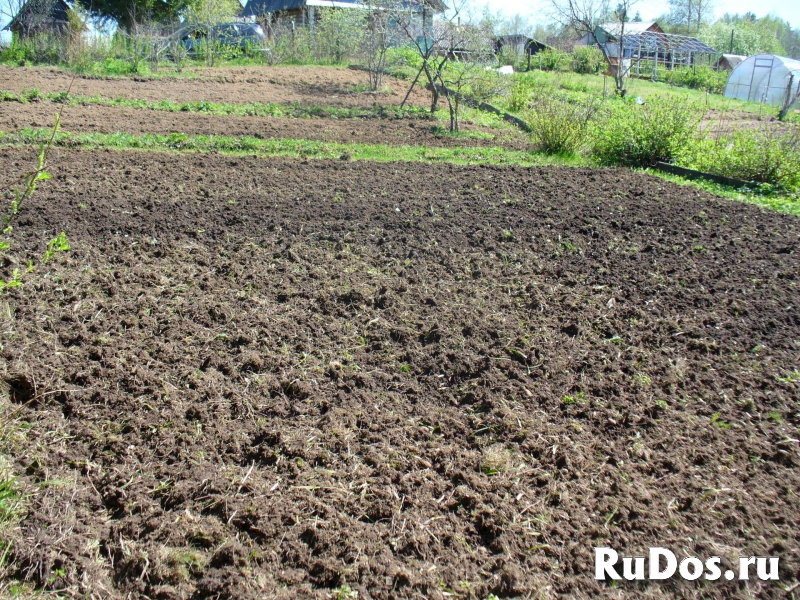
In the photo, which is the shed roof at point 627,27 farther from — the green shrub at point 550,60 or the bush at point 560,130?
the bush at point 560,130

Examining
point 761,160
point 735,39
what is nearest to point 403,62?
point 761,160

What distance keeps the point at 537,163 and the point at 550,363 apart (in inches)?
276

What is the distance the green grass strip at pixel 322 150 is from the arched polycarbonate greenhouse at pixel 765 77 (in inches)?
1026

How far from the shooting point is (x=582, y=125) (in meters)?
11.3

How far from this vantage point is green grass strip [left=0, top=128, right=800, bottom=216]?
9219mm

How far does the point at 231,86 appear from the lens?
58.3 feet

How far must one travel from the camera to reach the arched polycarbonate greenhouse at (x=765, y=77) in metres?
30.7

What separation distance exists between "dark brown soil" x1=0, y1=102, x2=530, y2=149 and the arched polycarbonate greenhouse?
25.1 meters

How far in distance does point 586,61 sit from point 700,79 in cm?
670

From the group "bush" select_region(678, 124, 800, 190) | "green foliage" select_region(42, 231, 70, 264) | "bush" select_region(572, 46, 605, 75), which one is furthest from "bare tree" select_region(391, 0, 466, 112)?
"bush" select_region(572, 46, 605, 75)

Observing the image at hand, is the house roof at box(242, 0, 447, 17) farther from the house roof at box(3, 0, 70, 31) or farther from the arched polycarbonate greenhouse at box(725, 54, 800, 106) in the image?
A: the arched polycarbonate greenhouse at box(725, 54, 800, 106)

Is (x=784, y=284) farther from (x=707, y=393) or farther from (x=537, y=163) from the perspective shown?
(x=537, y=163)

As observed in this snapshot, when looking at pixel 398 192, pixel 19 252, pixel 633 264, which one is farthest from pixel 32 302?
pixel 633 264

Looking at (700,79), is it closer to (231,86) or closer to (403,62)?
(403,62)
